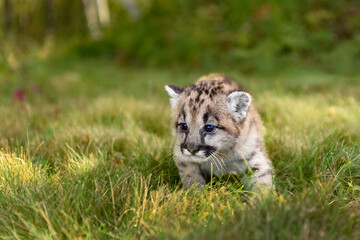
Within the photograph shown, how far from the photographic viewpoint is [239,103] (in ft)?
11.6

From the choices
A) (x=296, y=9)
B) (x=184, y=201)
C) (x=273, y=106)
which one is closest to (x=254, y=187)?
(x=184, y=201)

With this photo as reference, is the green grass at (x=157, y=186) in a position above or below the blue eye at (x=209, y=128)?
below

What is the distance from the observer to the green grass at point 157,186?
229 centimetres

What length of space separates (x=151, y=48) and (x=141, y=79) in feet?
12.8

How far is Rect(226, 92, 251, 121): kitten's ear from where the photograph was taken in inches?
136

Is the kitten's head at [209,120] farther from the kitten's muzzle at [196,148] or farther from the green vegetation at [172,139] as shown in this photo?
the green vegetation at [172,139]

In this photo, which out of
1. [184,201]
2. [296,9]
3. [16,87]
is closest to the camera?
[184,201]

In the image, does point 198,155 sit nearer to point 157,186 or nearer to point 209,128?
point 209,128

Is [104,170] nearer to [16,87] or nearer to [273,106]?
[273,106]

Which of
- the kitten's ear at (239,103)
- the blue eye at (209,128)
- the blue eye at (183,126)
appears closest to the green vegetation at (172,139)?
the blue eye at (183,126)

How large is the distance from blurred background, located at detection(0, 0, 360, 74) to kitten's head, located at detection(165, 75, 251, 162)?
6974 mm

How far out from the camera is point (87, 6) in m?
24.2

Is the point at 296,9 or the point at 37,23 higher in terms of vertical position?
the point at 37,23

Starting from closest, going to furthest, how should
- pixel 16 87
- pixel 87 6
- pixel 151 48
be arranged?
pixel 16 87 → pixel 151 48 → pixel 87 6
